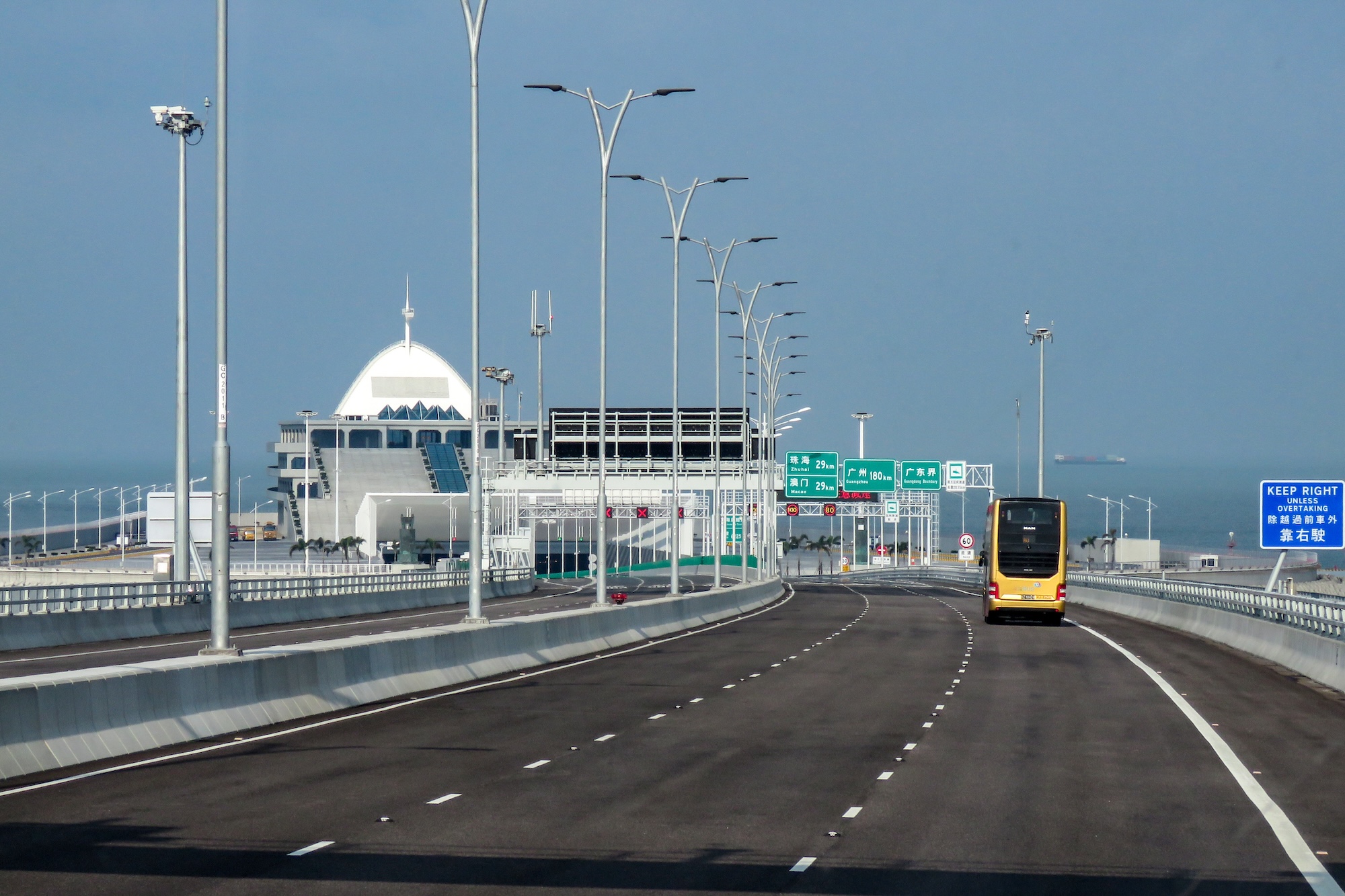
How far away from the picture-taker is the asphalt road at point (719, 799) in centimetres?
1015

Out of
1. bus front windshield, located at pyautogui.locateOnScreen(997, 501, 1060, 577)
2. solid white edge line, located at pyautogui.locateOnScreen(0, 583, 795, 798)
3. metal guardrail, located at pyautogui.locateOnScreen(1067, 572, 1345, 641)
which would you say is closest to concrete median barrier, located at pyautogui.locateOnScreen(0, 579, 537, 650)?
solid white edge line, located at pyautogui.locateOnScreen(0, 583, 795, 798)

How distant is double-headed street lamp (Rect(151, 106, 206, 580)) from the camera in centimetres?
4225

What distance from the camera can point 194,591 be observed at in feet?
146

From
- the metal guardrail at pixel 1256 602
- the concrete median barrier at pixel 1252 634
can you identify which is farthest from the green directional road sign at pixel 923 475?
the concrete median barrier at pixel 1252 634

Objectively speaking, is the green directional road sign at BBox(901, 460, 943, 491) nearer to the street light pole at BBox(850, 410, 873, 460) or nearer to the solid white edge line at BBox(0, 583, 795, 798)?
the street light pole at BBox(850, 410, 873, 460)

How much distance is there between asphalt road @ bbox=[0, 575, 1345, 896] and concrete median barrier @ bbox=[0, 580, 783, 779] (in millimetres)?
564

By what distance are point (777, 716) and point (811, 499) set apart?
82.8 meters

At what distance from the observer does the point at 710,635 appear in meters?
40.8

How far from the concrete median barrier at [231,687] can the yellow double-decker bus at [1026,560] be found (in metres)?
19.4

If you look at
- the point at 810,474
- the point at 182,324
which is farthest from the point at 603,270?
the point at 810,474

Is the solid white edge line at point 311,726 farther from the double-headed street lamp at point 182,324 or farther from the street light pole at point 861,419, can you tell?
the street light pole at point 861,419

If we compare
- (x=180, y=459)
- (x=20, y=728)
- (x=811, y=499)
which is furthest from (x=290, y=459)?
(x=20, y=728)

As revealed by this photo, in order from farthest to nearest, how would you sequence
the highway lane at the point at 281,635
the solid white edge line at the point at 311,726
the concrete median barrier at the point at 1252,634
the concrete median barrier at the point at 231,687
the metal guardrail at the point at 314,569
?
1. the metal guardrail at the point at 314,569
2. the highway lane at the point at 281,635
3. the concrete median barrier at the point at 1252,634
4. the concrete median barrier at the point at 231,687
5. the solid white edge line at the point at 311,726

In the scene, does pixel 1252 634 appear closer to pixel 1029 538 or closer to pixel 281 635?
pixel 1029 538
